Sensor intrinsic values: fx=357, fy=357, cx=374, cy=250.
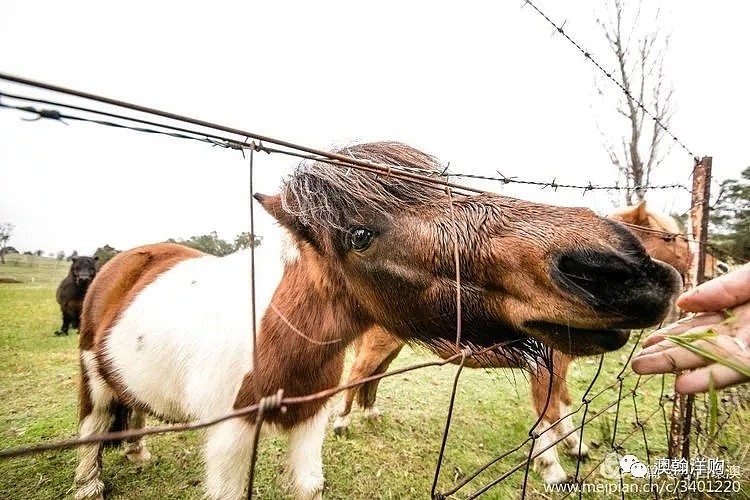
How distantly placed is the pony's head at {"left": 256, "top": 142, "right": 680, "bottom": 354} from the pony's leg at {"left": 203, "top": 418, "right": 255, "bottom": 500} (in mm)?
967

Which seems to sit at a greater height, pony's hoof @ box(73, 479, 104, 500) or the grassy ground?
pony's hoof @ box(73, 479, 104, 500)

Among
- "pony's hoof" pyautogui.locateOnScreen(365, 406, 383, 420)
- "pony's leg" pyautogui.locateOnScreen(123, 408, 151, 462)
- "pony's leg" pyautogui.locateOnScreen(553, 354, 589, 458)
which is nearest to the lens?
"pony's leg" pyautogui.locateOnScreen(123, 408, 151, 462)

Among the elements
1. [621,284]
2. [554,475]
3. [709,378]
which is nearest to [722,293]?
[709,378]

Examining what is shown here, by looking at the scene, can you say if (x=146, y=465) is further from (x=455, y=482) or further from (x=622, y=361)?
(x=622, y=361)

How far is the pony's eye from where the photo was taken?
1.76m

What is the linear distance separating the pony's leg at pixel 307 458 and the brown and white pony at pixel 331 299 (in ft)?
0.03

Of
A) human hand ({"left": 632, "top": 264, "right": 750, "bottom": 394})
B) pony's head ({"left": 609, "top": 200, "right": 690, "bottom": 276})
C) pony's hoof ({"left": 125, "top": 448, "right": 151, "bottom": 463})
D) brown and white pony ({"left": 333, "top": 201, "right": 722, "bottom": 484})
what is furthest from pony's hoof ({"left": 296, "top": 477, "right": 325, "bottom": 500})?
pony's head ({"left": 609, "top": 200, "right": 690, "bottom": 276})

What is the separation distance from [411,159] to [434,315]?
915mm

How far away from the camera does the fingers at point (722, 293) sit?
5.07ft

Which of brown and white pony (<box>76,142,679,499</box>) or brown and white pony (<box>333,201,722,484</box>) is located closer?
brown and white pony (<box>76,142,679,499</box>)

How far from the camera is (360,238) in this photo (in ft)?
5.82

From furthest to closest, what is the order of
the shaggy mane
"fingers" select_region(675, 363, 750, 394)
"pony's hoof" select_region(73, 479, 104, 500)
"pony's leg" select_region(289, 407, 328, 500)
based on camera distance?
1. "pony's hoof" select_region(73, 479, 104, 500)
2. "pony's leg" select_region(289, 407, 328, 500)
3. the shaggy mane
4. "fingers" select_region(675, 363, 750, 394)

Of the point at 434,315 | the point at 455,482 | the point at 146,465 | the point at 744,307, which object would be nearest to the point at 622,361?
the point at 455,482

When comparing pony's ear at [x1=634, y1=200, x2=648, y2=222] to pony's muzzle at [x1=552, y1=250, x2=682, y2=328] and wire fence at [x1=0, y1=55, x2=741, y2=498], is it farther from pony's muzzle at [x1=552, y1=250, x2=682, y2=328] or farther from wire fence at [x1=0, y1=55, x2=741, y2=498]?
pony's muzzle at [x1=552, y1=250, x2=682, y2=328]
